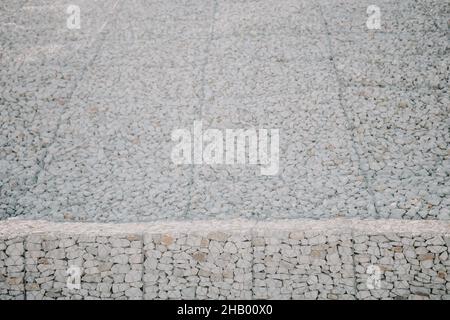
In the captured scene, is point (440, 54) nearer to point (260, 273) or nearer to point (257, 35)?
point (257, 35)

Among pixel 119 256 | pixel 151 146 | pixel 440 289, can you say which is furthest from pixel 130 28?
pixel 440 289

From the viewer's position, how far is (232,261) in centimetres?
496
